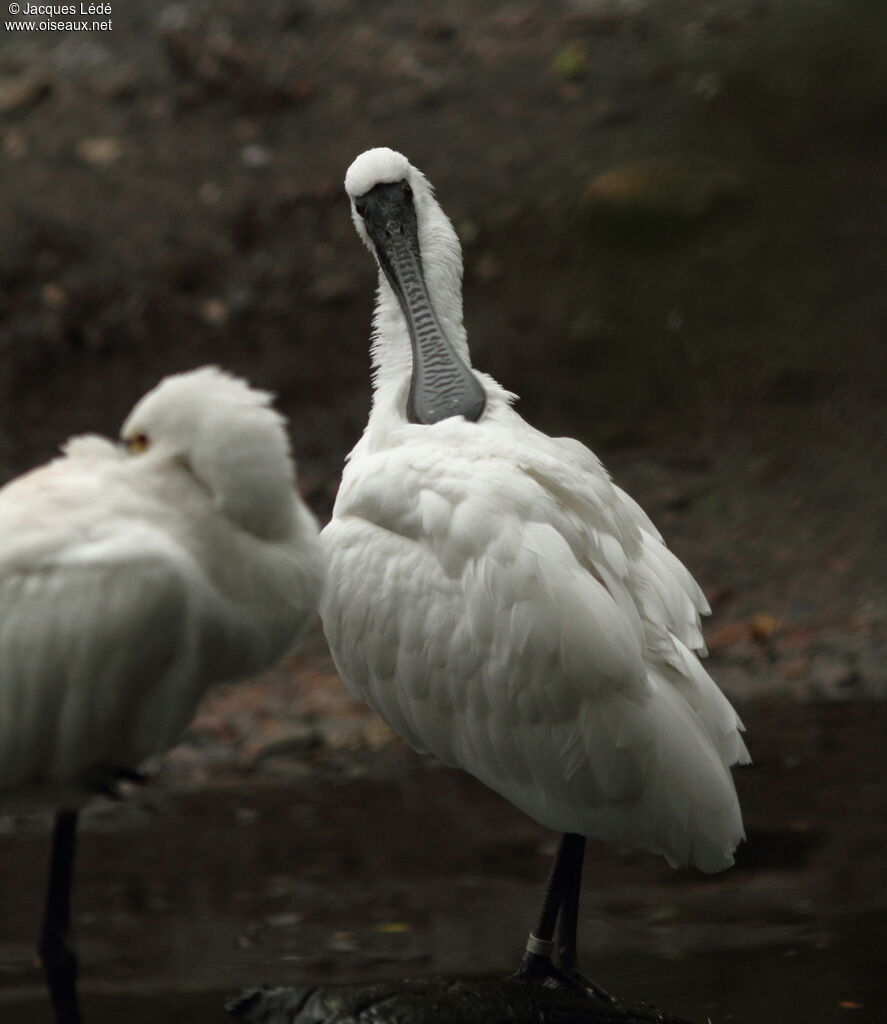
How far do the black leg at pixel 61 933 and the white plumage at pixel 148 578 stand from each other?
282mm

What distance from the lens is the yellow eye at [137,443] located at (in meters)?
3.76

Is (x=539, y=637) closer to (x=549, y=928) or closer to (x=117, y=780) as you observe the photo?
(x=549, y=928)

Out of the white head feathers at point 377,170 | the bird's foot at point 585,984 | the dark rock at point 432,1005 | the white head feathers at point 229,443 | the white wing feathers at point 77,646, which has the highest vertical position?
the white head feathers at point 377,170

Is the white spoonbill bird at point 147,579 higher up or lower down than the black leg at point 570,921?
higher up

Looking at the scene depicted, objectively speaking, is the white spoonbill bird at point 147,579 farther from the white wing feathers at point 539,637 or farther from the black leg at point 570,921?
the black leg at point 570,921

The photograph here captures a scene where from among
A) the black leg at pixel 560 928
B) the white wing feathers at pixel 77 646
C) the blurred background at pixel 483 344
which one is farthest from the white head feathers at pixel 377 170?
the white wing feathers at pixel 77 646

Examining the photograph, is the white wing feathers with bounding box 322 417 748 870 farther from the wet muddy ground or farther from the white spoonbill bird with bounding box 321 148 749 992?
the wet muddy ground

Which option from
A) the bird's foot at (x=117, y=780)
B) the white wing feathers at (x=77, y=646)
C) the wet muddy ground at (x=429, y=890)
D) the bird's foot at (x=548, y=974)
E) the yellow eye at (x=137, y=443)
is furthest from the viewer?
the wet muddy ground at (x=429, y=890)

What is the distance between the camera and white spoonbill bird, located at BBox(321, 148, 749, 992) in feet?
16.0

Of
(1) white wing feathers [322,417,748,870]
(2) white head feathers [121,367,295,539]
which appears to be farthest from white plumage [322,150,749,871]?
(2) white head feathers [121,367,295,539]

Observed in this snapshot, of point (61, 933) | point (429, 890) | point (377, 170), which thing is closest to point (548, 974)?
point (61, 933)

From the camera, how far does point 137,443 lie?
12.5 feet

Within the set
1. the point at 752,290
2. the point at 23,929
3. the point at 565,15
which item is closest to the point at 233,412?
the point at 23,929

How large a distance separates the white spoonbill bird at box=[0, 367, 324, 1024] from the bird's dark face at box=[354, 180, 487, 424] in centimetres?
233
